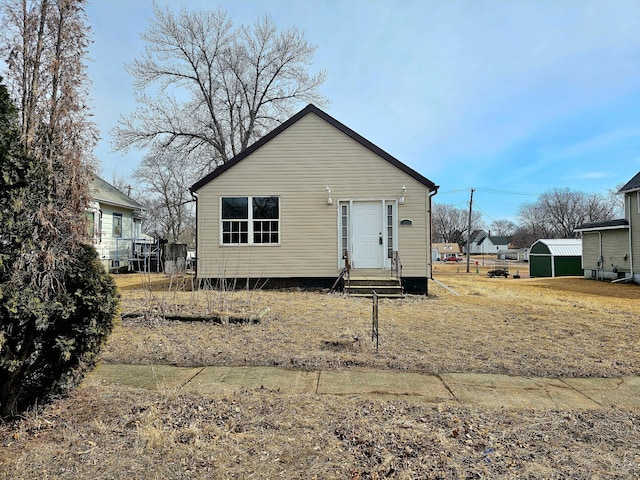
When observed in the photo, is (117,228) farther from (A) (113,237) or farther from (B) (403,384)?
(B) (403,384)

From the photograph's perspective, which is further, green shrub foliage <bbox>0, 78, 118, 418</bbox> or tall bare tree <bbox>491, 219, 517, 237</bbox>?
tall bare tree <bbox>491, 219, 517, 237</bbox>

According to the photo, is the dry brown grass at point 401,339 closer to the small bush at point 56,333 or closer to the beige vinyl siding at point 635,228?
the small bush at point 56,333

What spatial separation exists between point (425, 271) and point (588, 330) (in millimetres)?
4920

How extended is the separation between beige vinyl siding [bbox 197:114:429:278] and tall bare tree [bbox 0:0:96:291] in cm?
802

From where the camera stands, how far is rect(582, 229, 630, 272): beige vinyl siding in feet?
59.0

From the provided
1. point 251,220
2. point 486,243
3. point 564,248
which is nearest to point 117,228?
point 251,220

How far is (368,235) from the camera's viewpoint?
11180 millimetres

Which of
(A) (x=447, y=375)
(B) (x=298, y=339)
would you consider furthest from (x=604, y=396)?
(B) (x=298, y=339)

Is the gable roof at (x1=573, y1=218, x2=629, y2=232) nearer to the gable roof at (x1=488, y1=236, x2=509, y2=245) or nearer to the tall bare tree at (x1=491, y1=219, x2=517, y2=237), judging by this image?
the gable roof at (x1=488, y1=236, x2=509, y2=245)

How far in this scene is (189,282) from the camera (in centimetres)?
1298

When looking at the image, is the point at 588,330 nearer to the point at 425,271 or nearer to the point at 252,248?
the point at 425,271

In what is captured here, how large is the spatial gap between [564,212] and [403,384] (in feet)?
235

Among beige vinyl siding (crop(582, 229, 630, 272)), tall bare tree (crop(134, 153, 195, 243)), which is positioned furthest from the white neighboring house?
beige vinyl siding (crop(582, 229, 630, 272))

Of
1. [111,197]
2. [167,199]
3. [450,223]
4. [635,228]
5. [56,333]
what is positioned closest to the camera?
[56,333]
